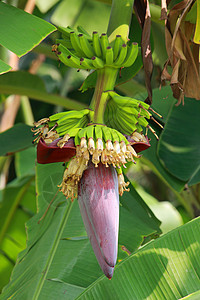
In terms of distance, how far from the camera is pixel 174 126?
1.08m

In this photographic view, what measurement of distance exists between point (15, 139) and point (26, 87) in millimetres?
203

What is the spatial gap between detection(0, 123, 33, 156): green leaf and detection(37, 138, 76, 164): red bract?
0.63 m

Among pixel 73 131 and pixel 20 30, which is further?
pixel 20 30

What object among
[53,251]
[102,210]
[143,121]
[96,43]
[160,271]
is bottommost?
[53,251]

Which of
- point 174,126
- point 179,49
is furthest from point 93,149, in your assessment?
point 174,126

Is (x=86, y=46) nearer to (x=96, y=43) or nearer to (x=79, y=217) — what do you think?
(x=96, y=43)

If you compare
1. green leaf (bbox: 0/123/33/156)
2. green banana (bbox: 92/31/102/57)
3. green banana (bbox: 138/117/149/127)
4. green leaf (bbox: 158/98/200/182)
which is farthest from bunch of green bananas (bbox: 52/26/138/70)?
green leaf (bbox: 0/123/33/156)

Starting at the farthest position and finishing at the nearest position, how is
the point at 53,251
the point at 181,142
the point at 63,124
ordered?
the point at 181,142 < the point at 53,251 < the point at 63,124

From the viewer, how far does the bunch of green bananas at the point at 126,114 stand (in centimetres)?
63

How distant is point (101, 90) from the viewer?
66 cm

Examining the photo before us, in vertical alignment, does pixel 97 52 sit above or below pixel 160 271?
above

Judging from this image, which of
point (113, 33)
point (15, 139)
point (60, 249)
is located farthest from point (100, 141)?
point (15, 139)

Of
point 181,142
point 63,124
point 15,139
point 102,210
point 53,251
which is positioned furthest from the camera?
point 15,139

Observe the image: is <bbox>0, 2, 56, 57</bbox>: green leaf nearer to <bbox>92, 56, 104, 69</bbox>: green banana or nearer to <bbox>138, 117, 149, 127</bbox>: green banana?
<bbox>92, 56, 104, 69</bbox>: green banana
